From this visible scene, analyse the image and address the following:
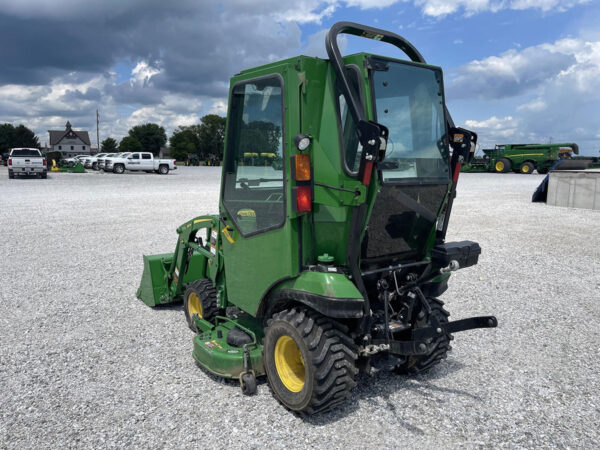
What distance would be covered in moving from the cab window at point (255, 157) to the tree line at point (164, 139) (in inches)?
3231

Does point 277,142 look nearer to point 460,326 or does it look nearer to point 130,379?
point 460,326

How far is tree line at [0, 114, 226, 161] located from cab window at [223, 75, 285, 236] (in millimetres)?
82062

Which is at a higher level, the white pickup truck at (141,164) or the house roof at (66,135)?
the house roof at (66,135)

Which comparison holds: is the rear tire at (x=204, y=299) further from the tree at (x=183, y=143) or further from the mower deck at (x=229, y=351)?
the tree at (x=183, y=143)

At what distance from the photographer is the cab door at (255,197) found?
358 centimetres

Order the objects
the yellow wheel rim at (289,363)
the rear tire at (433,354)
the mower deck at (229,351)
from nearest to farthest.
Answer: the yellow wheel rim at (289,363) < the mower deck at (229,351) < the rear tire at (433,354)

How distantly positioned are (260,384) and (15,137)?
103 metres

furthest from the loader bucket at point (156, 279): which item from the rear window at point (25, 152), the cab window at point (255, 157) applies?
the rear window at point (25, 152)

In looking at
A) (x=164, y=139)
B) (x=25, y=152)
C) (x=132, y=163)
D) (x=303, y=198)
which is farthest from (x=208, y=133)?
(x=303, y=198)

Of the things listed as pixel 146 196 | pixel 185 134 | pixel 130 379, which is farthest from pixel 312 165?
pixel 185 134

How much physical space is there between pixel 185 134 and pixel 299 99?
95376mm

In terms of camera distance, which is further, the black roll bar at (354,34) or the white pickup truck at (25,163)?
the white pickup truck at (25,163)

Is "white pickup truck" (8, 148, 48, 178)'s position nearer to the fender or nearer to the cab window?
the cab window

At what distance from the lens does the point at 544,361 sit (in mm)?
4578
